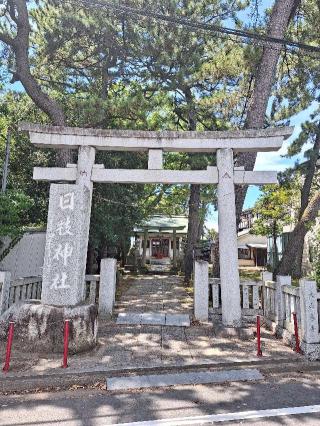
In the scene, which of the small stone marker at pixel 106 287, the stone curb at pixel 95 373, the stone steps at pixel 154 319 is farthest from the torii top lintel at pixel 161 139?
the stone curb at pixel 95 373

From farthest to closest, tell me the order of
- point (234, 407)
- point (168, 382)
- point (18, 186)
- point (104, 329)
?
point (18, 186) < point (104, 329) < point (168, 382) < point (234, 407)

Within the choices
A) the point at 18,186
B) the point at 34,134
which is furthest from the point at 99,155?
the point at 34,134

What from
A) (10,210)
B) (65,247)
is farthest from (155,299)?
(10,210)

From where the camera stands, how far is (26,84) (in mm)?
10734

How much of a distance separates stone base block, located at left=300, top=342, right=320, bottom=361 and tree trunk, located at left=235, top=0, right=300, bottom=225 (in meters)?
4.94

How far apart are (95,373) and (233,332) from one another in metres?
3.64

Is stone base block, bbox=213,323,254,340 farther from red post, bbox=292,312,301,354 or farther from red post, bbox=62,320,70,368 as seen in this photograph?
red post, bbox=62,320,70,368

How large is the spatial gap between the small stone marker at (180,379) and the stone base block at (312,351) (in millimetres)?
1234

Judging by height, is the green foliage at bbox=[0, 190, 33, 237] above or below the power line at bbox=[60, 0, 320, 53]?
below

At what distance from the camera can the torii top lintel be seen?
8.42 m

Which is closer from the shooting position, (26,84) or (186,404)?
(186,404)

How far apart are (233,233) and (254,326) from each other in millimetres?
2509

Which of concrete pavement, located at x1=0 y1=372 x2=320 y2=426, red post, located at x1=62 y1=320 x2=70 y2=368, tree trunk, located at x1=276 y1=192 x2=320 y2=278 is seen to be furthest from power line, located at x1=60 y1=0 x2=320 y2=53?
tree trunk, located at x1=276 y1=192 x2=320 y2=278

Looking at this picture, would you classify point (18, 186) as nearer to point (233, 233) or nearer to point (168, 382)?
point (233, 233)
